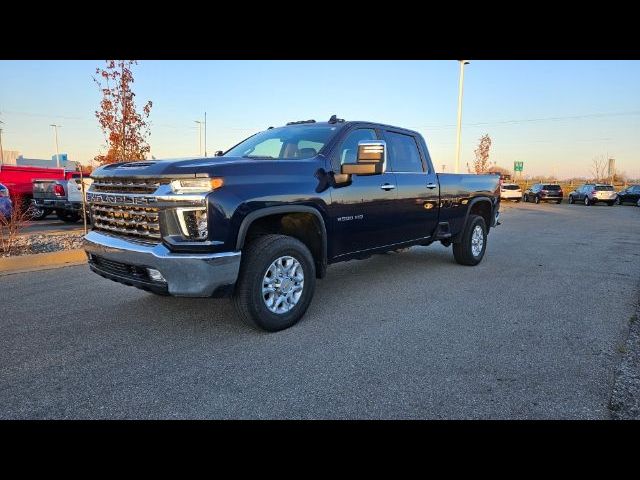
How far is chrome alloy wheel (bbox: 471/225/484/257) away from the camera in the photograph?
7.32 metres

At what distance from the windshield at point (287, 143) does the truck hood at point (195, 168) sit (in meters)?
0.62

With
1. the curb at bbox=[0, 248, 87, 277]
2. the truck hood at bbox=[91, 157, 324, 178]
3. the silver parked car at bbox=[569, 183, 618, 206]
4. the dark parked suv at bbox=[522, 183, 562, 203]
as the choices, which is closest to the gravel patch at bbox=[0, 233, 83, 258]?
the curb at bbox=[0, 248, 87, 277]

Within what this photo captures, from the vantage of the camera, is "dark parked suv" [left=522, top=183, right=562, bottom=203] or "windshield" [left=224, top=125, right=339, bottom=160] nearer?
"windshield" [left=224, top=125, right=339, bottom=160]

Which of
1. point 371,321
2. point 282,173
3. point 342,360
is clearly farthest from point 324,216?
point 342,360

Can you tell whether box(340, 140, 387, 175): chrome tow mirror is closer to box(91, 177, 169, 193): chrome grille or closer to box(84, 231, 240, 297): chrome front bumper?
box(84, 231, 240, 297): chrome front bumper

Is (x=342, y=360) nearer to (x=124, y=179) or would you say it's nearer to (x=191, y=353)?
(x=191, y=353)

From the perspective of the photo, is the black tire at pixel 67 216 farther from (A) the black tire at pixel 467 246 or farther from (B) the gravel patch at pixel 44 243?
(A) the black tire at pixel 467 246

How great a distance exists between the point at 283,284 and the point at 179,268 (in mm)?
1024

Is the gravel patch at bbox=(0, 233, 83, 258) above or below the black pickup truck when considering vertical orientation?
below

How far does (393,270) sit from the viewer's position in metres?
6.93

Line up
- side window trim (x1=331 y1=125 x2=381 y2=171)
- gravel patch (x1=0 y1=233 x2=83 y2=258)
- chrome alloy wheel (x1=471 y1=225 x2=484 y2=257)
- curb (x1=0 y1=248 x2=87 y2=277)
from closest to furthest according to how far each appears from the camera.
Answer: side window trim (x1=331 y1=125 x2=381 y2=171)
curb (x1=0 y1=248 x2=87 y2=277)
chrome alloy wheel (x1=471 y1=225 x2=484 y2=257)
gravel patch (x1=0 y1=233 x2=83 y2=258)

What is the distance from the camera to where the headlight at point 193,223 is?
3.51 m

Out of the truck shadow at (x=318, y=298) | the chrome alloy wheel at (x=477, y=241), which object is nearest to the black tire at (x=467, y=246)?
the chrome alloy wheel at (x=477, y=241)
